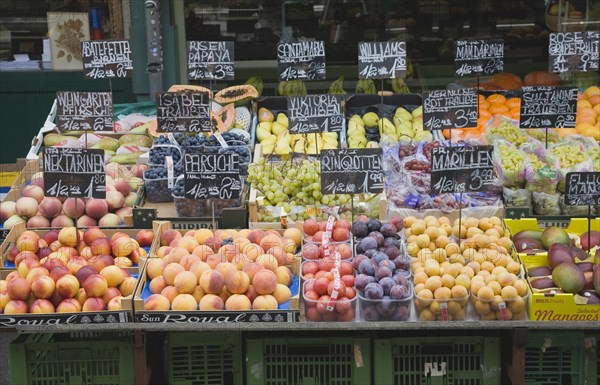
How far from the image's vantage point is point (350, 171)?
4586 millimetres

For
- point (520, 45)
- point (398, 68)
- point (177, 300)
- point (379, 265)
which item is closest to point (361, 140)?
point (398, 68)

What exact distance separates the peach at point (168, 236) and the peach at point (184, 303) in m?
0.65

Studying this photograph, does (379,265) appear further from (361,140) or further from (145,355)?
(361,140)

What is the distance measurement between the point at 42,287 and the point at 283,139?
95.3 inches

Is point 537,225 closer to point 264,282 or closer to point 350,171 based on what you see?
point 350,171

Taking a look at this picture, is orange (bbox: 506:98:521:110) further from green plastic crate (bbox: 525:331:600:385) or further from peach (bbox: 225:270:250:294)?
peach (bbox: 225:270:250:294)

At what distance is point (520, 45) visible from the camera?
8742 millimetres

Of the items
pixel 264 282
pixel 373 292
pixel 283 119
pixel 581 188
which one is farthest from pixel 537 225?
pixel 283 119

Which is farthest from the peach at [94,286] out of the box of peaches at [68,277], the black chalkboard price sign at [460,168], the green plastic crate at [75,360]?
the black chalkboard price sign at [460,168]

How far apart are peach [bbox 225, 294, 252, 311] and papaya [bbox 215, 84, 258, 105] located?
2.80m

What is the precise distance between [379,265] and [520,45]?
17.0 ft

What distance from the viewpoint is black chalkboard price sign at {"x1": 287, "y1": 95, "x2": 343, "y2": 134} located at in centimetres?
535

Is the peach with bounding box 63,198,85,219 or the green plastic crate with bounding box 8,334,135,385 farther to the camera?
the peach with bounding box 63,198,85,219

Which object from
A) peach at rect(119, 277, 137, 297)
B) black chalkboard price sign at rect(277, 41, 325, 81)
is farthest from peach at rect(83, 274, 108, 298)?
black chalkboard price sign at rect(277, 41, 325, 81)
